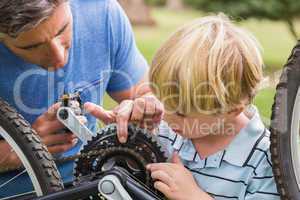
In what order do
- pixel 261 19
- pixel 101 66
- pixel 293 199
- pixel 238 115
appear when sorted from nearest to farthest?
1. pixel 293 199
2. pixel 238 115
3. pixel 101 66
4. pixel 261 19

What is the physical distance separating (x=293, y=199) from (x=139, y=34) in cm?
769

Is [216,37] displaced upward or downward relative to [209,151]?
upward

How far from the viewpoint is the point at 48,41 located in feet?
4.62

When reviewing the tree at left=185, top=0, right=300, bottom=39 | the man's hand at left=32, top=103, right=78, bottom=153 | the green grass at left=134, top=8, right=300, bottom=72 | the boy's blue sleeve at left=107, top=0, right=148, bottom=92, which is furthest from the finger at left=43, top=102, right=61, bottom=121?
the tree at left=185, top=0, right=300, bottom=39

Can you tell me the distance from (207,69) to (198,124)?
5.3 inches

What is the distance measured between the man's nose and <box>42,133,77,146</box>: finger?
0.19m

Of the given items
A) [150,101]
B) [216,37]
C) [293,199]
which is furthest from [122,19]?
[293,199]

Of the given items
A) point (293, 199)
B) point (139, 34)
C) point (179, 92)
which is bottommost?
point (139, 34)

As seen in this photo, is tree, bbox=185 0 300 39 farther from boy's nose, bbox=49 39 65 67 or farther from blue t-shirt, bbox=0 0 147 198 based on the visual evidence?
boy's nose, bbox=49 39 65 67

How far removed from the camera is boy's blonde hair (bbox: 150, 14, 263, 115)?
1.35m

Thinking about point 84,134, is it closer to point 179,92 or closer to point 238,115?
point 179,92

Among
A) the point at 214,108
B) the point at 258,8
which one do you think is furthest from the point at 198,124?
the point at 258,8

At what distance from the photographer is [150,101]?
5.03 feet

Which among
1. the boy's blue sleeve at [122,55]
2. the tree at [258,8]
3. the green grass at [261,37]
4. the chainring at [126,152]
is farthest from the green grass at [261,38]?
the chainring at [126,152]
